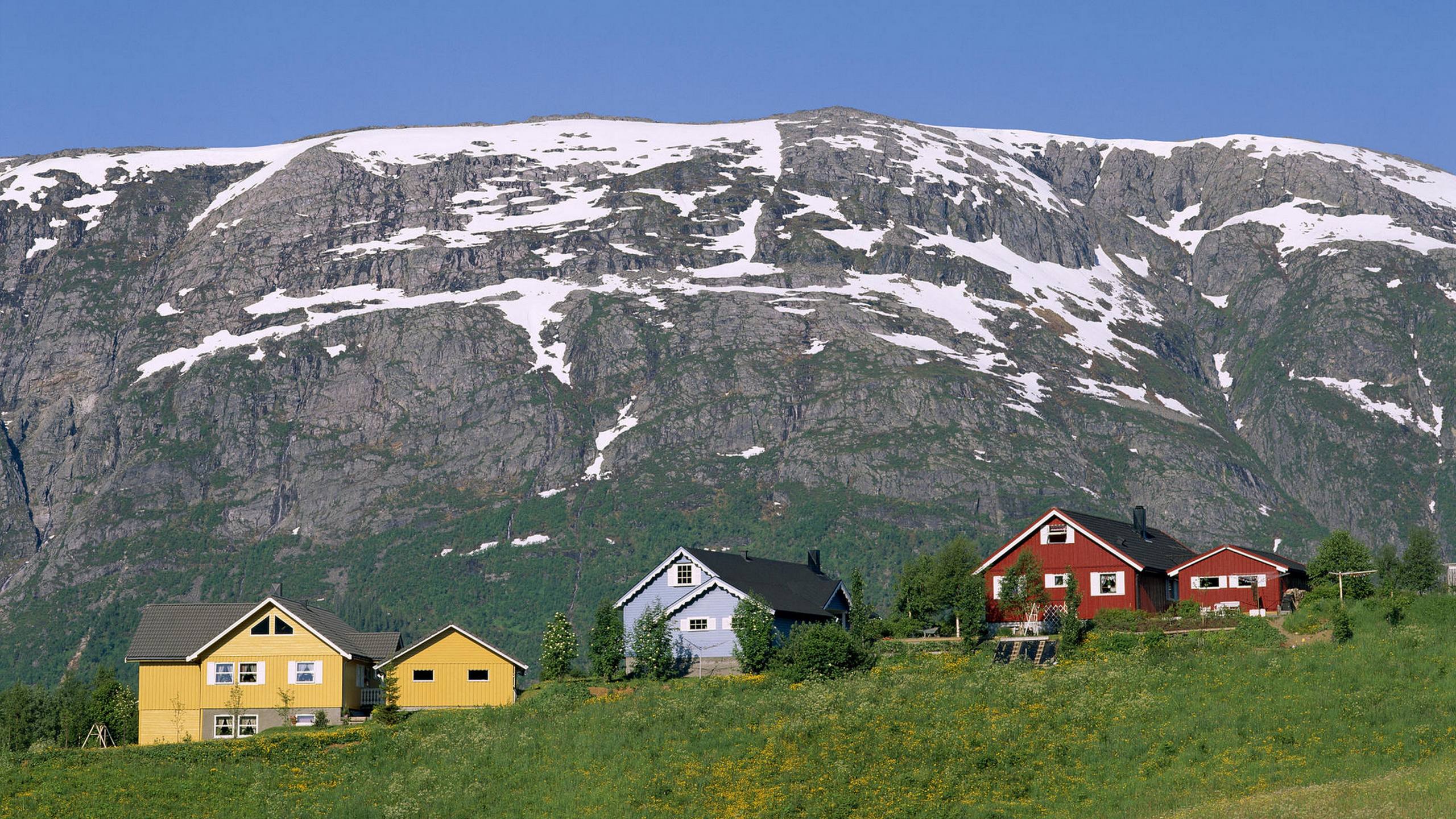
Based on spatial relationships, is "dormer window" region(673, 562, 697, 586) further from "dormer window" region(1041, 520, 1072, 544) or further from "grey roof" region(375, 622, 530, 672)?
"dormer window" region(1041, 520, 1072, 544)

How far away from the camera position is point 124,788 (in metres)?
70.1

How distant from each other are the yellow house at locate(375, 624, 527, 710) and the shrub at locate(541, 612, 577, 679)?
1.54m

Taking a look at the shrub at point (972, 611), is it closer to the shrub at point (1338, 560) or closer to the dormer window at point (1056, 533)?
the dormer window at point (1056, 533)

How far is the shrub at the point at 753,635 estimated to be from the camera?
297ft

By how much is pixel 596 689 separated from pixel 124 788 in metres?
25.1

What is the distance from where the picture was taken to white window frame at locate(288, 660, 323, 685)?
309 feet

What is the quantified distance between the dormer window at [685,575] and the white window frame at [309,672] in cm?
2142

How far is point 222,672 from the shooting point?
94.2 m

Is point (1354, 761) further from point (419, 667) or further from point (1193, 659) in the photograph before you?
point (419, 667)

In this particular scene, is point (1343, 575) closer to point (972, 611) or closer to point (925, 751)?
point (972, 611)

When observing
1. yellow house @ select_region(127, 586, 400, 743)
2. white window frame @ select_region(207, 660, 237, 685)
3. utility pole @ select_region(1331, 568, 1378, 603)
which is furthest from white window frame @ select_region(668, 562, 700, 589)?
utility pole @ select_region(1331, 568, 1378, 603)

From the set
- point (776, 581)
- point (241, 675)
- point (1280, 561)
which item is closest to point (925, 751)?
point (776, 581)

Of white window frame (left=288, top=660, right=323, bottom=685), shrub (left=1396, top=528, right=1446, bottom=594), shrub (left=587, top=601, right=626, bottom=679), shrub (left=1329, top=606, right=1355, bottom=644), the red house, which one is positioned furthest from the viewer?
shrub (left=1396, top=528, right=1446, bottom=594)

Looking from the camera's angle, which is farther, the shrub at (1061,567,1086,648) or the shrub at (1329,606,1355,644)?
the shrub at (1061,567,1086,648)
